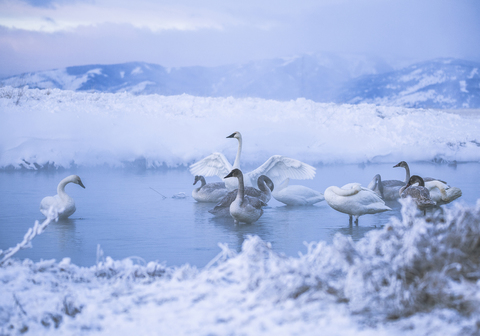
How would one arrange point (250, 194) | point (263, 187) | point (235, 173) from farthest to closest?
point (263, 187) < point (250, 194) < point (235, 173)

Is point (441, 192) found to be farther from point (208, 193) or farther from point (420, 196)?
point (208, 193)

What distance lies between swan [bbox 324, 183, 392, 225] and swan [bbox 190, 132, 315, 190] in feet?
7.68

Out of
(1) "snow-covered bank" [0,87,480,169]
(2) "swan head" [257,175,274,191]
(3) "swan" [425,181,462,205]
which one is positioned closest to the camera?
(3) "swan" [425,181,462,205]

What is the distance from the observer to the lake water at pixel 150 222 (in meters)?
5.64

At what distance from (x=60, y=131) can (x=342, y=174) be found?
801cm

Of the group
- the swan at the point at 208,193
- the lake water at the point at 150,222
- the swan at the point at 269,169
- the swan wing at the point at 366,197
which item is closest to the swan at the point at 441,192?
the lake water at the point at 150,222

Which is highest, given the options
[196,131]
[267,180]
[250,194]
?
[196,131]

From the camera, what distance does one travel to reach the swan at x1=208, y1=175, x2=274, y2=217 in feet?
25.7

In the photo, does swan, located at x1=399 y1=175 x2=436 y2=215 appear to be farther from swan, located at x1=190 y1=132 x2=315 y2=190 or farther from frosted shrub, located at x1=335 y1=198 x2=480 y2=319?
frosted shrub, located at x1=335 y1=198 x2=480 y2=319

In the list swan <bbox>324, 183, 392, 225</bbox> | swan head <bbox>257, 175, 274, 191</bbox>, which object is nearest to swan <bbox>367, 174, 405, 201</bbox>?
swan head <bbox>257, 175, 274, 191</bbox>

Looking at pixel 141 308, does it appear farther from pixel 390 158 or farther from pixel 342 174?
pixel 390 158

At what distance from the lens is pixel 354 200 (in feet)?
22.7

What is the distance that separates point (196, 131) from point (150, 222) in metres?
10.0

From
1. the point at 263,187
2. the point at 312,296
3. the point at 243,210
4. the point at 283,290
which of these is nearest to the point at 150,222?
the point at 243,210
